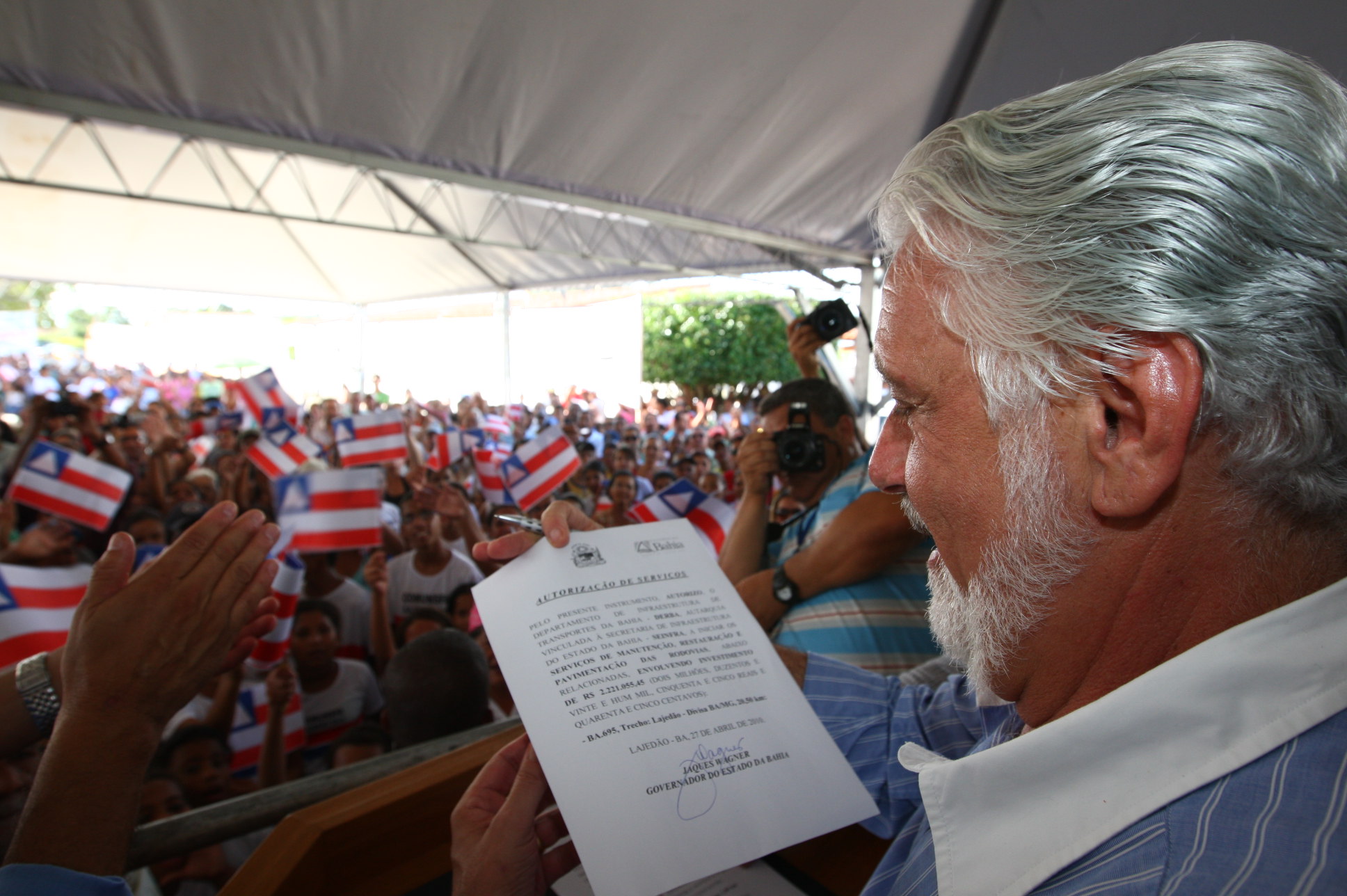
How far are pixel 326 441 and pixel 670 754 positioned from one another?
9.52 metres

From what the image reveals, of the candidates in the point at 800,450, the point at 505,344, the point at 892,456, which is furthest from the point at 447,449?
the point at 505,344

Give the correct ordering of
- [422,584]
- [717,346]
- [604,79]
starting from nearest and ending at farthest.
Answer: [422,584] < [604,79] < [717,346]

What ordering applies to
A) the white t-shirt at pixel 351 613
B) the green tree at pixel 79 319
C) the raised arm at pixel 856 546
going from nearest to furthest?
the raised arm at pixel 856 546, the white t-shirt at pixel 351 613, the green tree at pixel 79 319

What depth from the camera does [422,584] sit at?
12.5 ft

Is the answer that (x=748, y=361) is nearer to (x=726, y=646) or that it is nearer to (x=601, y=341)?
(x=601, y=341)

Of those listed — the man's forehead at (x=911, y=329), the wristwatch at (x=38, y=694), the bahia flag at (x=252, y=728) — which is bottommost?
the bahia flag at (x=252, y=728)

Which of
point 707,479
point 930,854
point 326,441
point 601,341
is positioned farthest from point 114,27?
point 601,341

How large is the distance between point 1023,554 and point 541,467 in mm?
3758

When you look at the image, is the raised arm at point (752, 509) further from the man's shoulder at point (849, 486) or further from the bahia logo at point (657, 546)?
the bahia logo at point (657, 546)

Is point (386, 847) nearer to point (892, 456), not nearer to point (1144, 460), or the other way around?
point (892, 456)

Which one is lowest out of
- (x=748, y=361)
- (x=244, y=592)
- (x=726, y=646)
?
(x=748, y=361)

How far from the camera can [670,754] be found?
0.82 meters

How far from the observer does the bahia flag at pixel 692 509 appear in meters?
3.24

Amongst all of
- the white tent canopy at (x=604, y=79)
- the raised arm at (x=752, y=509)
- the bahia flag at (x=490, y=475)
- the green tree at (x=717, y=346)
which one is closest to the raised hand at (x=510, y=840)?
the raised arm at (x=752, y=509)
